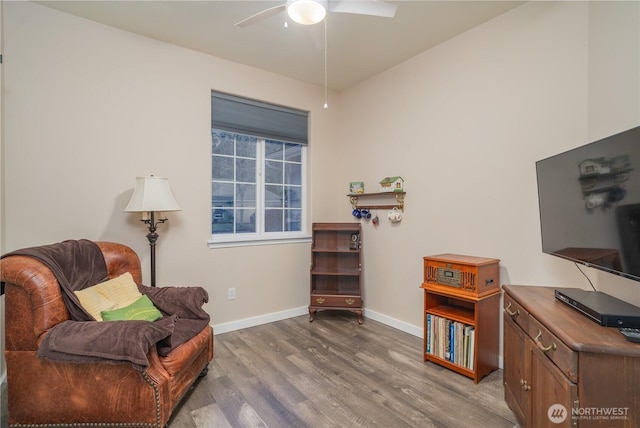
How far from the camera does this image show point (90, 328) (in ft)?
5.09

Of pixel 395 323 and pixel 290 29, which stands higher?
pixel 290 29

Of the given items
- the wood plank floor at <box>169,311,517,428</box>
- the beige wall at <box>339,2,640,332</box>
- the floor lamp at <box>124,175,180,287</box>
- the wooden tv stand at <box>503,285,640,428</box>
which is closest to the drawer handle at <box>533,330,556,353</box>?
the wooden tv stand at <box>503,285,640,428</box>

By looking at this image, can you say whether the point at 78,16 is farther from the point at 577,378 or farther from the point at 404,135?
the point at 577,378

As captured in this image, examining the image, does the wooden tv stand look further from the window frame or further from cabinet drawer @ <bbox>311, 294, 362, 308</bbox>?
the window frame

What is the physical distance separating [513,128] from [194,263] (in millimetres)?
2899

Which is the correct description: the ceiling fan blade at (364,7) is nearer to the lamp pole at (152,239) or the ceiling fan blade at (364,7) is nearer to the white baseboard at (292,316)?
the lamp pole at (152,239)

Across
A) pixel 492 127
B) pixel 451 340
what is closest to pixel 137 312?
pixel 451 340

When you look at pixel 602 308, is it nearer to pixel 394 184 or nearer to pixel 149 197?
pixel 394 184

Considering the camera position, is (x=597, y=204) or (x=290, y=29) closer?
(x=597, y=204)

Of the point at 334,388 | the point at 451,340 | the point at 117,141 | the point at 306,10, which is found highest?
the point at 306,10

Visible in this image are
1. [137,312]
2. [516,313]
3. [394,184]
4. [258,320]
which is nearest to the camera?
[516,313]

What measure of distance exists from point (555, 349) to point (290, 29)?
2693 mm

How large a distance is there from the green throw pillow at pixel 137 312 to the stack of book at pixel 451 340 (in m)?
1.99

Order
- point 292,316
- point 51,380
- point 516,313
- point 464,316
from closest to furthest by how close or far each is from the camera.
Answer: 1. point 51,380
2. point 516,313
3. point 464,316
4. point 292,316
